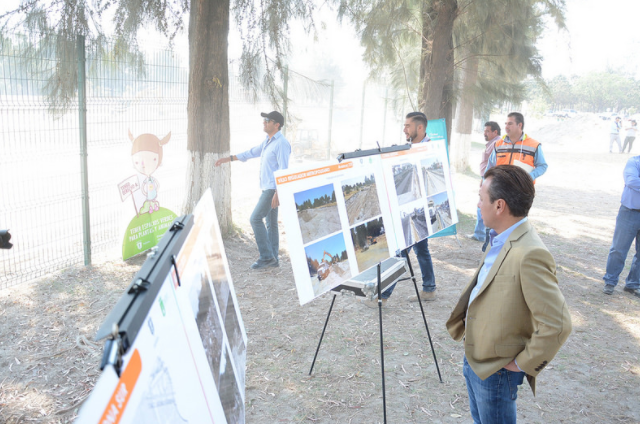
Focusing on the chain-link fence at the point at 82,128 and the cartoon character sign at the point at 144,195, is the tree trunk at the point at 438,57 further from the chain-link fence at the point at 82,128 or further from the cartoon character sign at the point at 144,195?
the cartoon character sign at the point at 144,195

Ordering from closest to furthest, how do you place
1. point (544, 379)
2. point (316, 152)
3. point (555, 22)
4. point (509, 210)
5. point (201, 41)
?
point (509, 210)
point (544, 379)
point (201, 41)
point (555, 22)
point (316, 152)

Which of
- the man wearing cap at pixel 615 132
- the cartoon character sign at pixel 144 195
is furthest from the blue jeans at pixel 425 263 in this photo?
the man wearing cap at pixel 615 132

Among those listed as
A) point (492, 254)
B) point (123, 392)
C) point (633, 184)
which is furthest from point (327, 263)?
point (633, 184)

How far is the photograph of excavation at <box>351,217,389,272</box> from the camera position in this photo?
3133 millimetres

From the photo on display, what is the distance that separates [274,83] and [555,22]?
497 cm

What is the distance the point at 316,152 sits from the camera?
16.3 metres

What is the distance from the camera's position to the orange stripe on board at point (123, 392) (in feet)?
2.77

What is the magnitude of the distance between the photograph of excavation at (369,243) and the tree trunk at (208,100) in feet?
13.2

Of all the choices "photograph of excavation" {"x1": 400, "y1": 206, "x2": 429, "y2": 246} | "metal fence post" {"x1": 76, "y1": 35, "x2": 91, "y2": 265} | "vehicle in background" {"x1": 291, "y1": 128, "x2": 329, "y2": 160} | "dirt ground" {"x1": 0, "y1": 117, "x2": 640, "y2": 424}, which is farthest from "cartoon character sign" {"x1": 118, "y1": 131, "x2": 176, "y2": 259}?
"vehicle in background" {"x1": 291, "y1": 128, "x2": 329, "y2": 160}

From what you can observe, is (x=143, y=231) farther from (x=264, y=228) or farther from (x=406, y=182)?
(x=406, y=182)

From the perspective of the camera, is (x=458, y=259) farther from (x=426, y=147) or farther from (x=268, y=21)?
(x=268, y=21)

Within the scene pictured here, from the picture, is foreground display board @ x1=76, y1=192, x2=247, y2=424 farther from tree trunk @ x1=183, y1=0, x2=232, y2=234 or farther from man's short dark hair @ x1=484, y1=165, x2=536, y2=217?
tree trunk @ x1=183, y1=0, x2=232, y2=234

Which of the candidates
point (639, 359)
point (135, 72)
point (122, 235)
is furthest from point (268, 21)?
point (639, 359)

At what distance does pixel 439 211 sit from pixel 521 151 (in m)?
2.40
